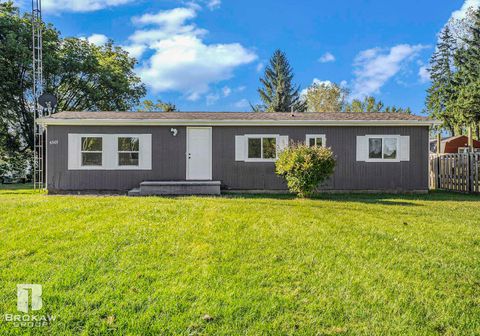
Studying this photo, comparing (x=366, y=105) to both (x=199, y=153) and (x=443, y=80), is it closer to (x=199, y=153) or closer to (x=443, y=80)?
(x=443, y=80)

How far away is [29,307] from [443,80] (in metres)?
34.3

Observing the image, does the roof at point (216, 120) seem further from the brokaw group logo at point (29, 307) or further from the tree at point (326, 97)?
the tree at point (326, 97)

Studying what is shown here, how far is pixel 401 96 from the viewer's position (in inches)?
1398

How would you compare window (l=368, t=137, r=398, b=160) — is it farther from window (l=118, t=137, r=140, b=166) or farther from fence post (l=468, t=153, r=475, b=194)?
window (l=118, t=137, r=140, b=166)

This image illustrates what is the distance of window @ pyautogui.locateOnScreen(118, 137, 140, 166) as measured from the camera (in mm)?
11008

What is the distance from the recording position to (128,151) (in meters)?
11.0

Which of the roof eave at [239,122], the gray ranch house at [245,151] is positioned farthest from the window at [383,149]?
the roof eave at [239,122]

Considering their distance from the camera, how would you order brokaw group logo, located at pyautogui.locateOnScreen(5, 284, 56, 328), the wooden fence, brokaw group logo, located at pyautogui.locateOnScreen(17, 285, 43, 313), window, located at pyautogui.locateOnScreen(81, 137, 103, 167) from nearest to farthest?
brokaw group logo, located at pyautogui.locateOnScreen(5, 284, 56, 328) < brokaw group logo, located at pyautogui.locateOnScreen(17, 285, 43, 313) < window, located at pyautogui.locateOnScreen(81, 137, 103, 167) < the wooden fence

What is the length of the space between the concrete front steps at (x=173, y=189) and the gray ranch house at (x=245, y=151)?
0.77 meters

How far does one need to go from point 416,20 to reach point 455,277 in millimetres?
19701

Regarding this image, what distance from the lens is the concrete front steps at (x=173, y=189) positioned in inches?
398

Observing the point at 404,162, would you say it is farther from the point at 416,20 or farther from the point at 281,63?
the point at 281,63

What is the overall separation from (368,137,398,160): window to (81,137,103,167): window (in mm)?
9299

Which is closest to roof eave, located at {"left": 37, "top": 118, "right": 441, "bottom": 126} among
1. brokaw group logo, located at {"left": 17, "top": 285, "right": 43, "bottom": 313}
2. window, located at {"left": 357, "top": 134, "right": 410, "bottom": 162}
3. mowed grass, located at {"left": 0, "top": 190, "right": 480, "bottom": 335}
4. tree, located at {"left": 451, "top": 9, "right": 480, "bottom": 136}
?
window, located at {"left": 357, "top": 134, "right": 410, "bottom": 162}
